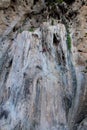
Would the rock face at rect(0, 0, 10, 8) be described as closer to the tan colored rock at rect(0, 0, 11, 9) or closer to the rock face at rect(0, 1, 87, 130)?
the tan colored rock at rect(0, 0, 11, 9)

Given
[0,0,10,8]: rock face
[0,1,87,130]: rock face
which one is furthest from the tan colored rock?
[0,1,87,130]: rock face

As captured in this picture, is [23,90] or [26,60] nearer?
[23,90]

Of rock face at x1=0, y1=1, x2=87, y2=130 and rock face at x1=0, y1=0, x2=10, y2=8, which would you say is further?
rock face at x1=0, y1=0, x2=10, y2=8

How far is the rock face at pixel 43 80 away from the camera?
312 inches

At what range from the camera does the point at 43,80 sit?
8484mm

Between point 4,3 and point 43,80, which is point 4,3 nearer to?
point 4,3

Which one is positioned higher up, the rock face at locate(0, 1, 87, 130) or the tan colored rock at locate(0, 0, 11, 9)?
the tan colored rock at locate(0, 0, 11, 9)

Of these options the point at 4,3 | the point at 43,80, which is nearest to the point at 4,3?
the point at 4,3

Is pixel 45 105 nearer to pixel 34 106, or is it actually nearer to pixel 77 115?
pixel 34 106

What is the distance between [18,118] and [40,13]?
5.20 meters

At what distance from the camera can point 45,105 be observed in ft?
26.7

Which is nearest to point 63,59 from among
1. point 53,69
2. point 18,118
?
point 53,69

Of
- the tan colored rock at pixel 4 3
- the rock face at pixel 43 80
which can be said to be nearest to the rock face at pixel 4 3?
the tan colored rock at pixel 4 3

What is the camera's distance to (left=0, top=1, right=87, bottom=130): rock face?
7926 millimetres
